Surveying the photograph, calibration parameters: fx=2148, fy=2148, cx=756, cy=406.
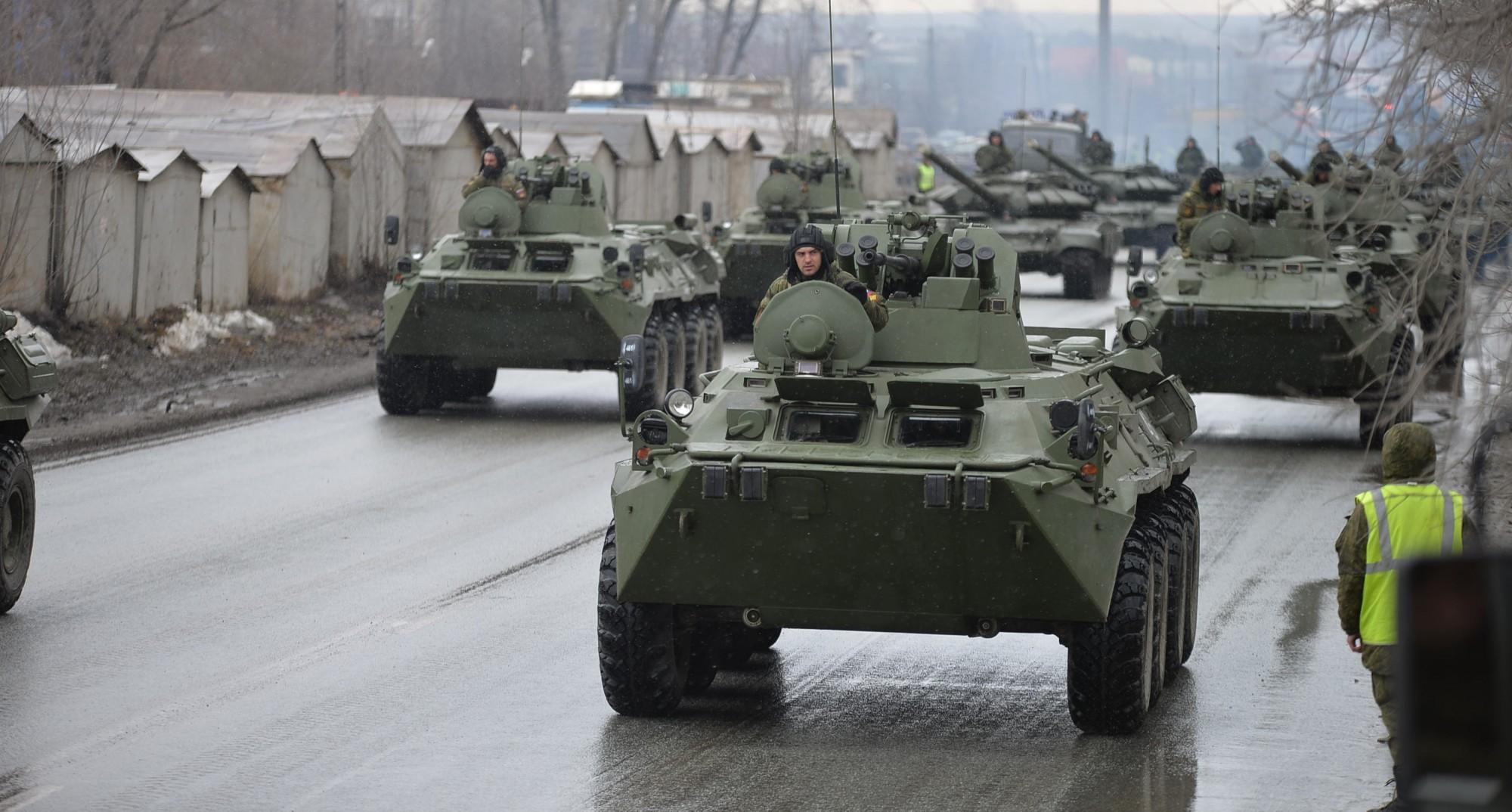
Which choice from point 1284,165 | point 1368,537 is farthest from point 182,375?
point 1368,537

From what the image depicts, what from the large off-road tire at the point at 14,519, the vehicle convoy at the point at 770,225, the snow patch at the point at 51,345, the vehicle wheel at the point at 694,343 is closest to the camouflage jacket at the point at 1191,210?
the vehicle wheel at the point at 694,343

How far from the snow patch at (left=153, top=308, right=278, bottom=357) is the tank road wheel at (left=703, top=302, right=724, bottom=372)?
548 cm

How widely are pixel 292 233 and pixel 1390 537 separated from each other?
71.4 ft

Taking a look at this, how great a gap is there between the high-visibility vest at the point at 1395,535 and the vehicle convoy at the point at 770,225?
19.1 metres

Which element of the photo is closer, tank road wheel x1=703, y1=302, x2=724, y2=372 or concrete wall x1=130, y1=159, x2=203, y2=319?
tank road wheel x1=703, y1=302, x2=724, y2=372

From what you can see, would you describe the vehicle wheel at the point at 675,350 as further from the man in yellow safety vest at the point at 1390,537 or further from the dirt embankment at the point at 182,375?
the man in yellow safety vest at the point at 1390,537

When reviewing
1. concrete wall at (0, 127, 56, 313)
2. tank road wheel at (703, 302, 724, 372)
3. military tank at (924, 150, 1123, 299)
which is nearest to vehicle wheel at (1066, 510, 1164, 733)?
tank road wheel at (703, 302, 724, 372)

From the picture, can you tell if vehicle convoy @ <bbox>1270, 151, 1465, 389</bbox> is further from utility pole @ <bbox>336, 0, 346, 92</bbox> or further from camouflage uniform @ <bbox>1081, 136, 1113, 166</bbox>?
utility pole @ <bbox>336, 0, 346, 92</bbox>

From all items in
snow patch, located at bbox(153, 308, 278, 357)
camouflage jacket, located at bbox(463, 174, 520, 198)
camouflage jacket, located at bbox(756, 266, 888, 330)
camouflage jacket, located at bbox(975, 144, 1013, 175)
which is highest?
camouflage jacket, located at bbox(975, 144, 1013, 175)

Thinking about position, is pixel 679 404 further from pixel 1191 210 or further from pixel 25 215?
pixel 25 215

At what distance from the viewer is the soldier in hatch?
9273 millimetres

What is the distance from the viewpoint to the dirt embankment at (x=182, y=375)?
18.1 meters

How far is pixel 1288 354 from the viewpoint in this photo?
18312 mm

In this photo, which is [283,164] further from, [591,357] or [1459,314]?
[1459,314]
